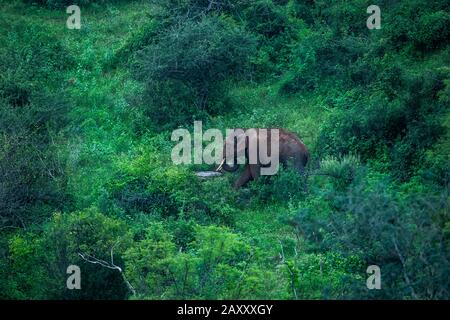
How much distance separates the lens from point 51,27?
23859 mm

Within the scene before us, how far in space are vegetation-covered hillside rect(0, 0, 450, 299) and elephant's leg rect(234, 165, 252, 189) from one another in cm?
21

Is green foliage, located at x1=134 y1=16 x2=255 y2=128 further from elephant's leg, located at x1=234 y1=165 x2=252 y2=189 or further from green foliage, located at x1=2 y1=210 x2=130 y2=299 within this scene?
green foliage, located at x1=2 y1=210 x2=130 y2=299

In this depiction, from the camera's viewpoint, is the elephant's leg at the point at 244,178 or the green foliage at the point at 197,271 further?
the elephant's leg at the point at 244,178

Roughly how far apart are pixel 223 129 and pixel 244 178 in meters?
2.23

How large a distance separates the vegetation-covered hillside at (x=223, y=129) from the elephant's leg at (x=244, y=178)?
214 mm

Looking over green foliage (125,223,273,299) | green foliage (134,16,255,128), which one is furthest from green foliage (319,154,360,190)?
green foliage (134,16,255,128)

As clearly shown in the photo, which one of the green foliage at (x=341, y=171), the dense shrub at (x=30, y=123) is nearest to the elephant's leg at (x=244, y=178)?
the green foliage at (x=341, y=171)

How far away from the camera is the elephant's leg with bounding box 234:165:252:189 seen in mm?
15789

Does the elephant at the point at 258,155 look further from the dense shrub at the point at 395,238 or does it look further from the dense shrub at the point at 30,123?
the dense shrub at the point at 395,238

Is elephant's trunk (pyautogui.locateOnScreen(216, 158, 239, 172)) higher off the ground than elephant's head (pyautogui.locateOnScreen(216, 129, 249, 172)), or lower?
lower

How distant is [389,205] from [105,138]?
29.8 feet

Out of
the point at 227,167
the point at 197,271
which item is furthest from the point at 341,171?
the point at 197,271

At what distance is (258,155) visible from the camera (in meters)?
15.7

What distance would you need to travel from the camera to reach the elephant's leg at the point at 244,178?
1579cm
